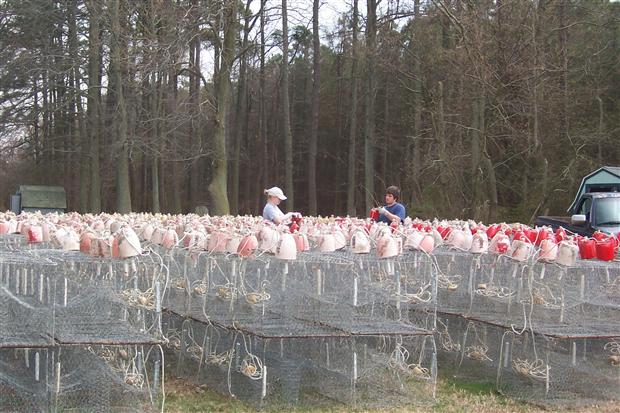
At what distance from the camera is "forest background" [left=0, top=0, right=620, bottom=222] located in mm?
23312

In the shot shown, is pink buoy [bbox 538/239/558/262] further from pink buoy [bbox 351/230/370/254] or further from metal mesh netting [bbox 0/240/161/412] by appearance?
metal mesh netting [bbox 0/240/161/412]

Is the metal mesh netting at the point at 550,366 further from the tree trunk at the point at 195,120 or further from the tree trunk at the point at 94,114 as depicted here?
the tree trunk at the point at 94,114

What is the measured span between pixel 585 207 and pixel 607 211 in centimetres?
101

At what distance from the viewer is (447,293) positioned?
970 centimetres

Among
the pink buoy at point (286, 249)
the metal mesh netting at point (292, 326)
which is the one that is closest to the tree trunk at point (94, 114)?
the metal mesh netting at point (292, 326)

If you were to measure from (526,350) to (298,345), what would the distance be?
209 cm

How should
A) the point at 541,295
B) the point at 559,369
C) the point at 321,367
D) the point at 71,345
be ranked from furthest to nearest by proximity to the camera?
the point at 541,295, the point at 559,369, the point at 321,367, the point at 71,345

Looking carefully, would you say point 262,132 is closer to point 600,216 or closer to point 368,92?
point 368,92

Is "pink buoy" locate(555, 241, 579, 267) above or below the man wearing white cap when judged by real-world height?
below

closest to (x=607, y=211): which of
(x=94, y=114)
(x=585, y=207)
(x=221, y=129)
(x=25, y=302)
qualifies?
(x=585, y=207)

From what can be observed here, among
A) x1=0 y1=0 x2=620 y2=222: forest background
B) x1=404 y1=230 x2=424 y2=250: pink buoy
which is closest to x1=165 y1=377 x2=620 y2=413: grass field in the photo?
x1=404 y1=230 x2=424 y2=250: pink buoy

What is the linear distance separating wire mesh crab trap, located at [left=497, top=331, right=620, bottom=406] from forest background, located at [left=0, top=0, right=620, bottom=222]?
505 inches

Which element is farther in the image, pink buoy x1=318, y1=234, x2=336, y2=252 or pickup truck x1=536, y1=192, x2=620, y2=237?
pickup truck x1=536, y1=192, x2=620, y2=237

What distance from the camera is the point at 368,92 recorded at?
38.3m
